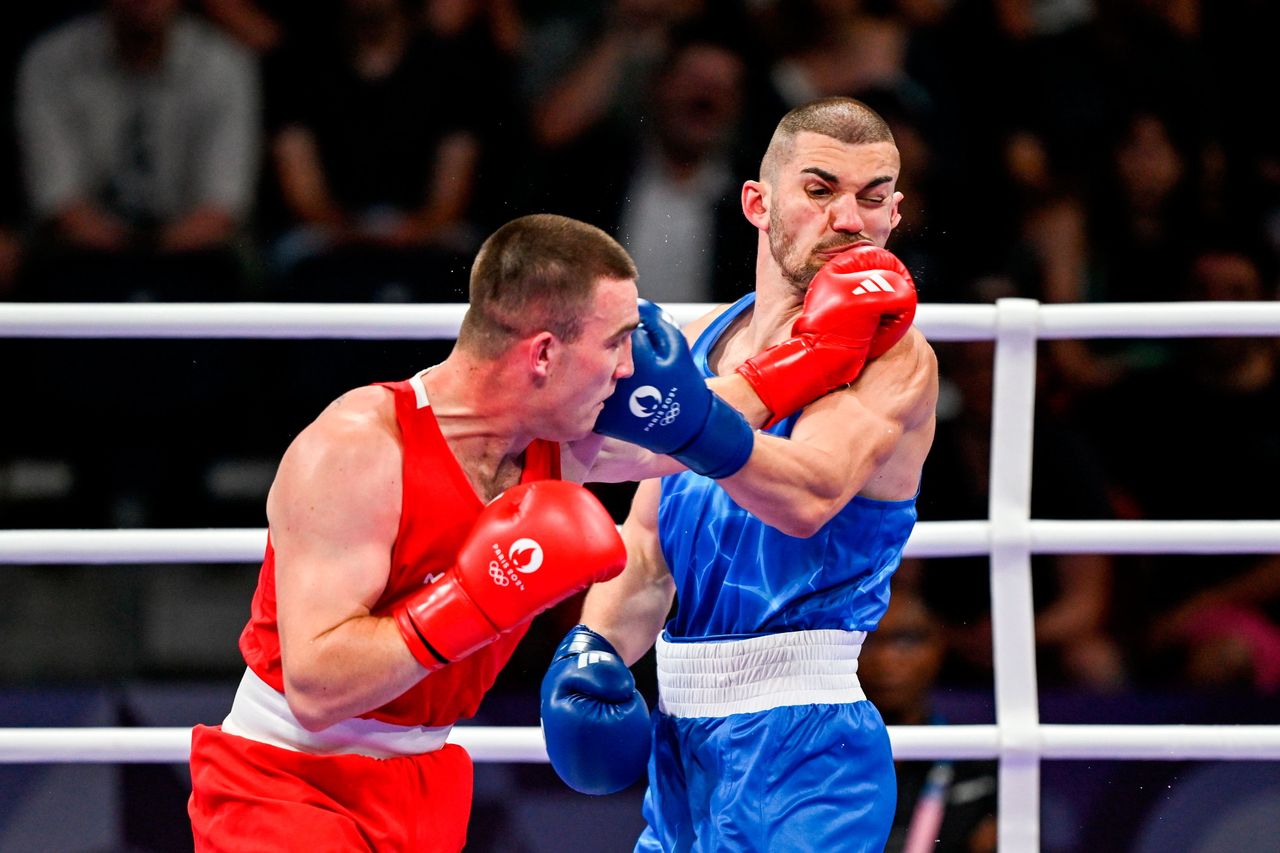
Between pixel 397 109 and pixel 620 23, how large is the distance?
847 millimetres

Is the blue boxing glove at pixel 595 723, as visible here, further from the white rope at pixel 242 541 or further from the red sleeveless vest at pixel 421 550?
the white rope at pixel 242 541

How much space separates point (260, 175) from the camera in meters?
4.99

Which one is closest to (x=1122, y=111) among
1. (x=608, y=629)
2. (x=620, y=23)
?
(x=620, y=23)

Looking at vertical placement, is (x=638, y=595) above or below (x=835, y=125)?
below

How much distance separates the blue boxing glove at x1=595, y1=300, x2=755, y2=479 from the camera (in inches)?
85.0

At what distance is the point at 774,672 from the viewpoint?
2420 millimetres

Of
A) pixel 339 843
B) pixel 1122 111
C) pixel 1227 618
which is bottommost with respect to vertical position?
pixel 339 843

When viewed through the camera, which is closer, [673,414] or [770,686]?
[673,414]

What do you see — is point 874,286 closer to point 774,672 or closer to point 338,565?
point 774,672

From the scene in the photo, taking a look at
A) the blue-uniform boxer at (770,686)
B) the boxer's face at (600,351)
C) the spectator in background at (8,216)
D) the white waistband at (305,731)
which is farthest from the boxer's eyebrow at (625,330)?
the spectator in background at (8,216)

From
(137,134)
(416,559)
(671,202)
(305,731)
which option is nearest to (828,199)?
(416,559)

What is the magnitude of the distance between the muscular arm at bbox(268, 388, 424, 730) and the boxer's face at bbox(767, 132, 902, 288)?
827mm

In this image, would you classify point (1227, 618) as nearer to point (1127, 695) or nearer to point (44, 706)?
point (1127, 695)

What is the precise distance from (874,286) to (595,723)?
0.81 metres
